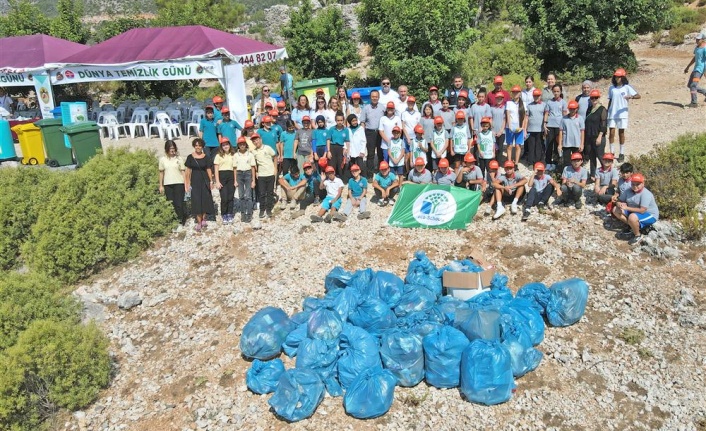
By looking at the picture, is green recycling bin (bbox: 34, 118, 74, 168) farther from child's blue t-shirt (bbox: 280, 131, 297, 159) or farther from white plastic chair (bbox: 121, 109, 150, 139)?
child's blue t-shirt (bbox: 280, 131, 297, 159)

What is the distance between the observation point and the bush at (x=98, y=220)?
9102 millimetres

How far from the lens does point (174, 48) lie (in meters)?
15.5

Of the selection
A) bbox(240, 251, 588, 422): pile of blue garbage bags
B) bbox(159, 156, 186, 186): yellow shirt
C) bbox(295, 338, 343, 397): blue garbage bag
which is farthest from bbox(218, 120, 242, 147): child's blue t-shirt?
bbox(295, 338, 343, 397): blue garbage bag

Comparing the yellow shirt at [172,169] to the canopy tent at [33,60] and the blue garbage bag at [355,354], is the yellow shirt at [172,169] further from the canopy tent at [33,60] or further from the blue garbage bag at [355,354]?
the canopy tent at [33,60]

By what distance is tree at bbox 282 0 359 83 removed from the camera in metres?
20.8

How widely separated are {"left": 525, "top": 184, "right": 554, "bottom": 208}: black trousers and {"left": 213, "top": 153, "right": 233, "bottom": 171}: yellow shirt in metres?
5.03

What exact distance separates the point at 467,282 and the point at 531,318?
883 millimetres

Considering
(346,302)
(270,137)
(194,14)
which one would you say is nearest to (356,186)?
(270,137)

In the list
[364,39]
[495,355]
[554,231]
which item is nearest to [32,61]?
[364,39]

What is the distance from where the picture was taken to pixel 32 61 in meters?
18.1

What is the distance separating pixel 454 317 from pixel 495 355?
2.80ft

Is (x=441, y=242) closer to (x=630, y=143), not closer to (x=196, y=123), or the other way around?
(x=630, y=143)

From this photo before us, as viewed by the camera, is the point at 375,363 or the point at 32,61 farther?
the point at 32,61

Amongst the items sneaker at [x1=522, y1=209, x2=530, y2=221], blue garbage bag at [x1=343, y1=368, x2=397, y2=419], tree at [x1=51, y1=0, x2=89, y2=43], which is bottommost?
blue garbage bag at [x1=343, y1=368, x2=397, y2=419]
